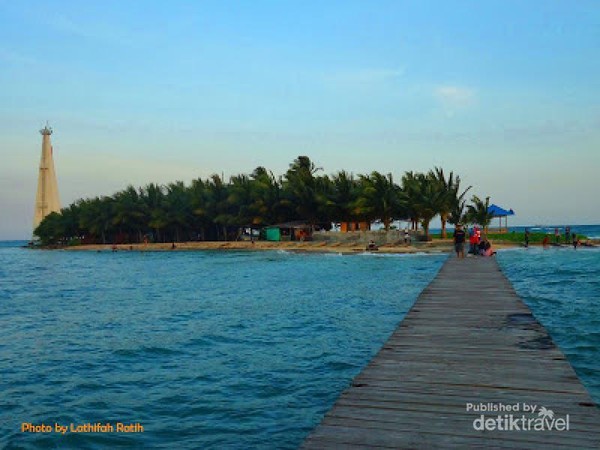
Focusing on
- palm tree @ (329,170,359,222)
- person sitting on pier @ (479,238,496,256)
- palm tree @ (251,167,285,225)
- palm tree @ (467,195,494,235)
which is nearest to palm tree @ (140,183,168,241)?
palm tree @ (251,167,285,225)

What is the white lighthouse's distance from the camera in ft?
315

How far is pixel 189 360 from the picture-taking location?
10273mm

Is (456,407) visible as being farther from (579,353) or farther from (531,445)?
(579,353)

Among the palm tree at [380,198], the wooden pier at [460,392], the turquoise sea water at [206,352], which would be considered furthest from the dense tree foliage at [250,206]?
the wooden pier at [460,392]

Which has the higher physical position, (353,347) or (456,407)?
(456,407)

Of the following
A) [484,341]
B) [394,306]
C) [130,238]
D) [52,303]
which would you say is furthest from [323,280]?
[130,238]

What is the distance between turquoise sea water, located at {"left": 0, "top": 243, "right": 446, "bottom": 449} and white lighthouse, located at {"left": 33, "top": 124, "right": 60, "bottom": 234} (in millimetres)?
82107

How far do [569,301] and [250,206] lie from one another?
50226mm

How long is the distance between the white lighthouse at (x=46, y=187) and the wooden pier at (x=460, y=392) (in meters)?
100

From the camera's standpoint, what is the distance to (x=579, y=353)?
10250 mm

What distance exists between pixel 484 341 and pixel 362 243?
47469mm

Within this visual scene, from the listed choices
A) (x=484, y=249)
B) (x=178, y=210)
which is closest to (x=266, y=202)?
(x=178, y=210)

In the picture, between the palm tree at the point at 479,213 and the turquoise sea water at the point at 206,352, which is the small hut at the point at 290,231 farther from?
the turquoise sea water at the point at 206,352

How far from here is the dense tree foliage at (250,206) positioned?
183ft
